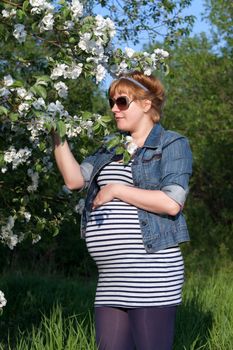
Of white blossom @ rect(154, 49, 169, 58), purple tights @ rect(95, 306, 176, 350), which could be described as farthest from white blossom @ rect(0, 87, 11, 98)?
purple tights @ rect(95, 306, 176, 350)

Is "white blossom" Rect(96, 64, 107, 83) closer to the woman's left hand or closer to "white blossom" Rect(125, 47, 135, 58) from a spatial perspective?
"white blossom" Rect(125, 47, 135, 58)

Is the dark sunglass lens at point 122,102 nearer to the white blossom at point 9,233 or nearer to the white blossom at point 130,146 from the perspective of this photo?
the white blossom at point 130,146

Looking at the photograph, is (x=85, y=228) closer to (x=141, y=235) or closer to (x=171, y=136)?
(x=141, y=235)

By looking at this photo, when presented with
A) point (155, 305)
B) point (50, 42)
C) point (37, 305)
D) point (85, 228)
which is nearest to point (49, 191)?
point (50, 42)

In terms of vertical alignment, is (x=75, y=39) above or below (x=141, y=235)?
above

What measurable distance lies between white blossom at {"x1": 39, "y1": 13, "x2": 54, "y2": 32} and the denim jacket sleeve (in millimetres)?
831

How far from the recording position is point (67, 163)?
345 centimetres

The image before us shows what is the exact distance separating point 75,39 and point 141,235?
1.15 metres

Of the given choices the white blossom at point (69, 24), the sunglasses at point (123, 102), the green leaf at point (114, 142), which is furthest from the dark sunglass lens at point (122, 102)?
the white blossom at point (69, 24)

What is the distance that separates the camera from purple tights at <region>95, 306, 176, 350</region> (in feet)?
10.7

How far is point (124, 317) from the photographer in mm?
3371

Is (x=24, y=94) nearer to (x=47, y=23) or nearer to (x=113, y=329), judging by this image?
(x=47, y=23)

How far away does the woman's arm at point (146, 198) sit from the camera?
326 cm

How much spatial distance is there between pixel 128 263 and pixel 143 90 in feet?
2.44
